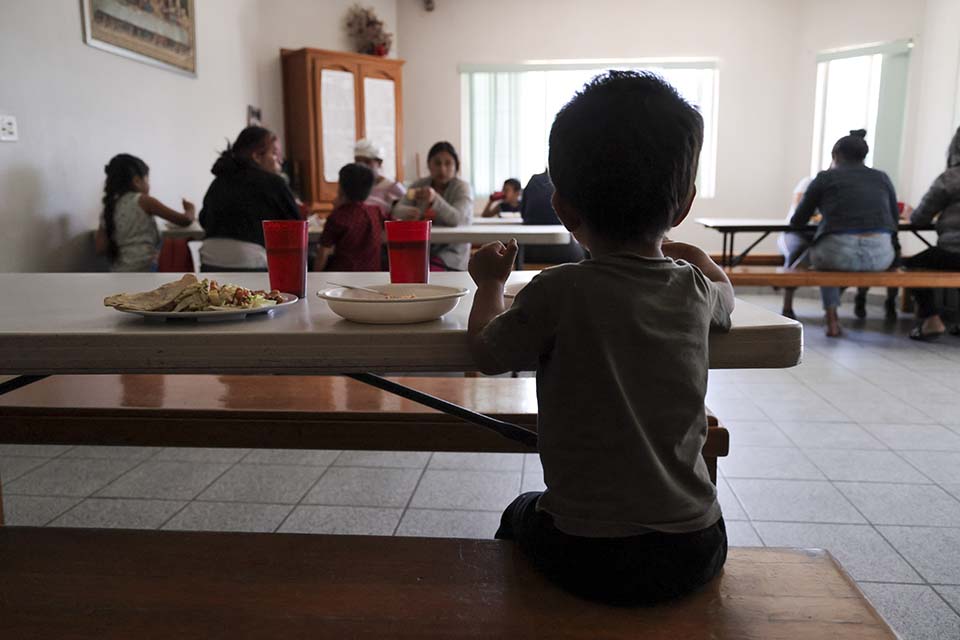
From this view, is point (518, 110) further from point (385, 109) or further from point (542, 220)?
point (542, 220)

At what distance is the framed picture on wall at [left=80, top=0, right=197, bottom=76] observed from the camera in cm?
368

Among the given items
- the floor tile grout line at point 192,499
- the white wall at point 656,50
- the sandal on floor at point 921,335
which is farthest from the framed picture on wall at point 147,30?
the sandal on floor at point 921,335

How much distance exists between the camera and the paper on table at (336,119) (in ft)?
19.6

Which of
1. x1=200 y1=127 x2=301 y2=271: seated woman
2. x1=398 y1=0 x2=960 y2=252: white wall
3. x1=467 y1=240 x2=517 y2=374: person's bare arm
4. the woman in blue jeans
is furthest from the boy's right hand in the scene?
x1=398 y1=0 x2=960 y2=252: white wall

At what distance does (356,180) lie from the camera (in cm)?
331

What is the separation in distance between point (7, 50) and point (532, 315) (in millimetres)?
3262

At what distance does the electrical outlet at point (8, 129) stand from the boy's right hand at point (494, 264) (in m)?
3.02

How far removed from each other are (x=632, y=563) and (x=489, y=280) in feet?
1.16

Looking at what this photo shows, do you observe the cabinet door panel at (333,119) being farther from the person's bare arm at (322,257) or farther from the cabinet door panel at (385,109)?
the person's bare arm at (322,257)

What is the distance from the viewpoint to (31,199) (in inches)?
129

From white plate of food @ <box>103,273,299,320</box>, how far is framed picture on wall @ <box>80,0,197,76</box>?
3367 mm

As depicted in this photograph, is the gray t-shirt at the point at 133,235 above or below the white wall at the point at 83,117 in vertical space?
below

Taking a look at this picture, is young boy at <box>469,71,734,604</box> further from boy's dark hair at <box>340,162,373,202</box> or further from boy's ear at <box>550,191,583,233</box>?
boy's dark hair at <box>340,162,373,202</box>

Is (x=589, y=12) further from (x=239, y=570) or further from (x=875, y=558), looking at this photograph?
(x=239, y=570)
